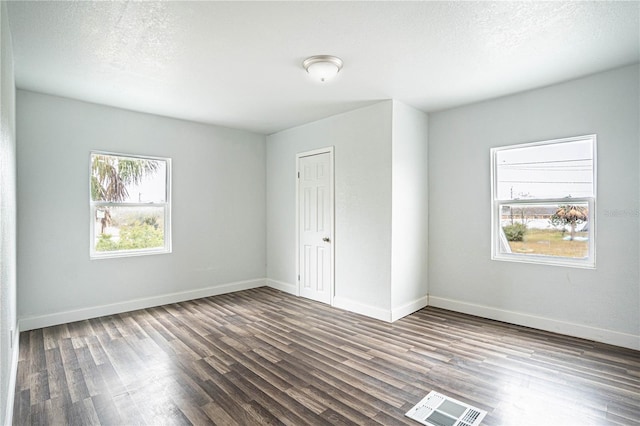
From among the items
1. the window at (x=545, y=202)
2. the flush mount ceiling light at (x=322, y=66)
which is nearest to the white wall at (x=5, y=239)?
the flush mount ceiling light at (x=322, y=66)

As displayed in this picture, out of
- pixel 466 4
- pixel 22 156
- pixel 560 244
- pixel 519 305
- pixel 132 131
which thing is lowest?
pixel 519 305

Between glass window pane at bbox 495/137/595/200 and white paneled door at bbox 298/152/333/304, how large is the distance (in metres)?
2.22

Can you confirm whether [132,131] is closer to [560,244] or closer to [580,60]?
[580,60]

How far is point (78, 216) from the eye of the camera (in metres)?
4.11

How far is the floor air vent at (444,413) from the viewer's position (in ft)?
7.00

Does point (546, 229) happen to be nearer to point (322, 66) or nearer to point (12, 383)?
point (322, 66)

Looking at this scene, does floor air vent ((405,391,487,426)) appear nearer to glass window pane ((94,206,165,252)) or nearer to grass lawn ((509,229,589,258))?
grass lawn ((509,229,589,258))

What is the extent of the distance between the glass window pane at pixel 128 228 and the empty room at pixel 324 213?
3cm

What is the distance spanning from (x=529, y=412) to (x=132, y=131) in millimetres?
5156

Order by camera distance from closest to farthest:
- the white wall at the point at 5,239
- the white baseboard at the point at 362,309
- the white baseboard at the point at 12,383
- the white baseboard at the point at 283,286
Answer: the white wall at the point at 5,239, the white baseboard at the point at 12,383, the white baseboard at the point at 362,309, the white baseboard at the point at 283,286

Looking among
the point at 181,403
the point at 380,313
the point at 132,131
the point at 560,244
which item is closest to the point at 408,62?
the point at 560,244

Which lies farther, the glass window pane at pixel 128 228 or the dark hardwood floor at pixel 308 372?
the glass window pane at pixel 128 228

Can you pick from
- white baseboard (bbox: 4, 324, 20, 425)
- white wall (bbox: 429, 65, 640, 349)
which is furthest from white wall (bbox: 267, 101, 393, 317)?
white baseboard (bbox: 4, 324, 20, 425)

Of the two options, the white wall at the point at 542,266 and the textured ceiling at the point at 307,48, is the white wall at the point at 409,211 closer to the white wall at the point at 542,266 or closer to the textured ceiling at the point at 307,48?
the white wall at the point at 542,266
